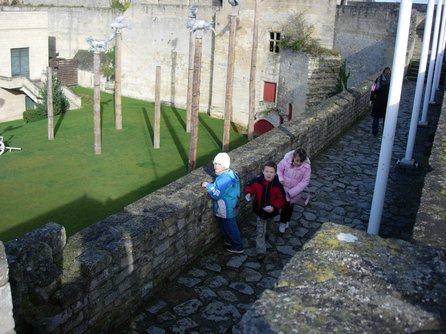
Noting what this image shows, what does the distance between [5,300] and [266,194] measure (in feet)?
11.6

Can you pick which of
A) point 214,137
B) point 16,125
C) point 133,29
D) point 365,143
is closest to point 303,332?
point 365,143

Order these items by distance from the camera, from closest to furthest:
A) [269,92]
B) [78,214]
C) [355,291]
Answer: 1. [355,291]
2. [78,214]
3. [269,92]

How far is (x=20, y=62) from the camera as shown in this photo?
27.0 meters

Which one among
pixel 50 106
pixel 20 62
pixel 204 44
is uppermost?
pixel 204 44

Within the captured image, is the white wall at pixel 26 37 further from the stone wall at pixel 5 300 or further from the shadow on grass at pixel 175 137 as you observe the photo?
the stone wall at pixel 5 300

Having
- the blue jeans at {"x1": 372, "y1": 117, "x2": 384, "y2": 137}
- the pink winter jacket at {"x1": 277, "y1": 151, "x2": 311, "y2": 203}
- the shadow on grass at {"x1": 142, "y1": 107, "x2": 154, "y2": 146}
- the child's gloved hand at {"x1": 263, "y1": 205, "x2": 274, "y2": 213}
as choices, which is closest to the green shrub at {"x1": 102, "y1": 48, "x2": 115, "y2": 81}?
the shadow on grass at {"x1": 142, "y1": 107, "x2": 154, "y2": 146}

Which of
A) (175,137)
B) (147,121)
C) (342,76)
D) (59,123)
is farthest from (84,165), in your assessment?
(342,76)

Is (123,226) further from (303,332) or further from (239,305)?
(303,332)

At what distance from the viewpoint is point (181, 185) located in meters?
6.09

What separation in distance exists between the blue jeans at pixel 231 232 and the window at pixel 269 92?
1913 cm

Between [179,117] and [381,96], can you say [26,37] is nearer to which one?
[179,117]

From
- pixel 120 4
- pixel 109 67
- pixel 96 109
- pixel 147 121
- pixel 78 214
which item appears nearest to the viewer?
pixel 78 214

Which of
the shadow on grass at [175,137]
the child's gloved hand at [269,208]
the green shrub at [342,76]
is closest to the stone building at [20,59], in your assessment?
the shadow on grass at [175,137]

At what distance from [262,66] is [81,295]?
21.4 m
